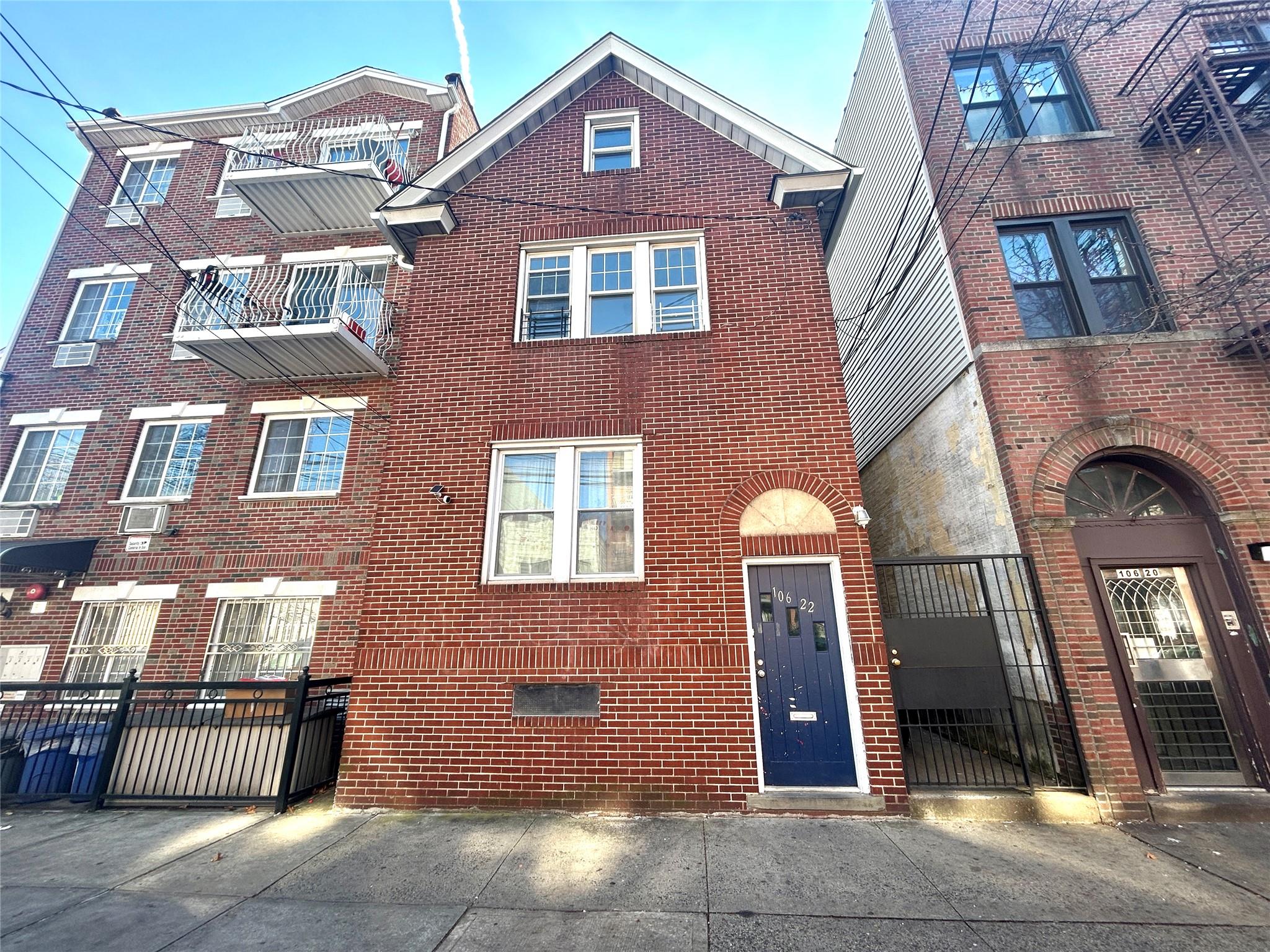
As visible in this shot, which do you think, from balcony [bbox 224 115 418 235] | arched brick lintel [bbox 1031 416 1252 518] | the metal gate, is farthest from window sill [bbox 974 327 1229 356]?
balcony [bbox 224 115 418 235]

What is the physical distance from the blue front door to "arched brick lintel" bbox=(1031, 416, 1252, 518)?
288cm

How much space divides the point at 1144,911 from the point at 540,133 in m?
11.1

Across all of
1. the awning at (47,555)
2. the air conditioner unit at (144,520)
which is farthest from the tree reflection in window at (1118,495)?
the awning at (47,555)

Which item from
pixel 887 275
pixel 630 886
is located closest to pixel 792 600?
pixel 630 886

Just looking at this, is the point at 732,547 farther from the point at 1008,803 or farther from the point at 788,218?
the point at 788,218

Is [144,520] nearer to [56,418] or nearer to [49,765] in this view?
[56,418]

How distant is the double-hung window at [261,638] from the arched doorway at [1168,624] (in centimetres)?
1120

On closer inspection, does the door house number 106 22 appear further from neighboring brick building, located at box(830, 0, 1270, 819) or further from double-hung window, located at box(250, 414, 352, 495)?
double-hung window, located at box(250, 414, 352, 495)

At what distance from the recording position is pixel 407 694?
5758mm

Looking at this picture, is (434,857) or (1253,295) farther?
(1253,295)

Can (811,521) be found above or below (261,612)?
above

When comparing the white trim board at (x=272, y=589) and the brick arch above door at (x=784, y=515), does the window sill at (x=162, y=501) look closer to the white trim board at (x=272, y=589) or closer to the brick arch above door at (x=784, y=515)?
the white trim board at (x=272, y=589)

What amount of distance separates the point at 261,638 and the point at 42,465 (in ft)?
21.6

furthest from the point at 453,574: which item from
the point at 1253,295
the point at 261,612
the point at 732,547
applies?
the point at 1253,295
